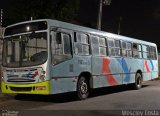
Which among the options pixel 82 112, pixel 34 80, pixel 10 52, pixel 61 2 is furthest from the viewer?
pixel 61 2

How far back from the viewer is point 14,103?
1412 cm

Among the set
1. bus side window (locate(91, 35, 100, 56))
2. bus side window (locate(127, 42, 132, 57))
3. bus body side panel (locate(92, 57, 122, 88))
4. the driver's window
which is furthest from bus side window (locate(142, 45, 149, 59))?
the driver's window

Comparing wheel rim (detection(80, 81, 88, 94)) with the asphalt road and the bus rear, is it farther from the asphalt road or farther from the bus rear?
the bus rear

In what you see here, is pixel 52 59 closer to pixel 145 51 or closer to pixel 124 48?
pixel 124 48

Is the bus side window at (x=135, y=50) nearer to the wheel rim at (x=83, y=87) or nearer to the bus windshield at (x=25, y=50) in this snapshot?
the wheel rim at (x=83, y=87)

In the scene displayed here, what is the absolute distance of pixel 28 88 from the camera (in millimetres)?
13547

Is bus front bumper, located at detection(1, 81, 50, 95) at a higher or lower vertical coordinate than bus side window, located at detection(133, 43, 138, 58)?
lower

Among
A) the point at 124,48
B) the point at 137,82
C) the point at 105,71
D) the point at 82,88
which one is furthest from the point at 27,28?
the point at 137,82

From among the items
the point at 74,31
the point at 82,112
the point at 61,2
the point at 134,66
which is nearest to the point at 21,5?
the point at 61,2

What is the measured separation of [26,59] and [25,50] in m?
0.34

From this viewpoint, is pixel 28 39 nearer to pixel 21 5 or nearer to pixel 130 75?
pixel 130 75

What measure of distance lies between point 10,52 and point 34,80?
1596 mm

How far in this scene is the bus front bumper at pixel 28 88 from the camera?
13180 millimetres

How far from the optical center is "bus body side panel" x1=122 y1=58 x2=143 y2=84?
771 inches
